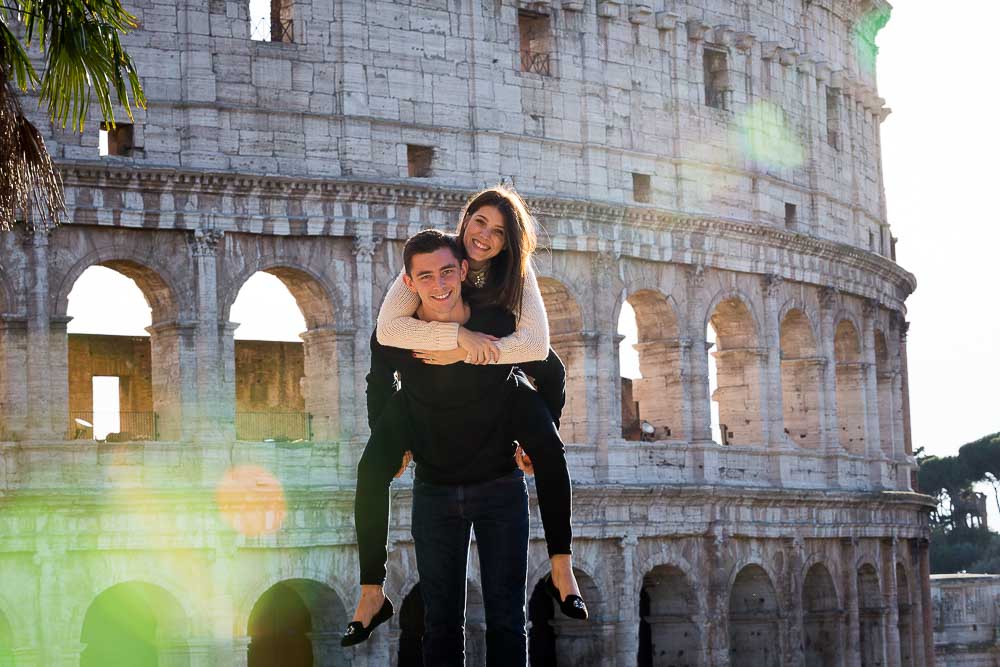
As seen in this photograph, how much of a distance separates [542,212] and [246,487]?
22.2 ft

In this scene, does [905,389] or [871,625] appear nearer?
[871,625]

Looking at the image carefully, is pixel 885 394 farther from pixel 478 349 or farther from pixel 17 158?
pixel 478 349

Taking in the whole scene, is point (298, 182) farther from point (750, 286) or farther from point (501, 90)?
point (750, 286)

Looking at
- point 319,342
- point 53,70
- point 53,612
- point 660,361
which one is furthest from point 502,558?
point 660,361

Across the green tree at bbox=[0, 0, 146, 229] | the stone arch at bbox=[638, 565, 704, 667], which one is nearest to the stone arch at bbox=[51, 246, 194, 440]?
the stone arch at bbox=[638, 565, 704, 667]

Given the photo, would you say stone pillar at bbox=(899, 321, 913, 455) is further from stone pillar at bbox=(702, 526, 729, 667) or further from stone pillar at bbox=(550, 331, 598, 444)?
stone pillar at bbox=(550, 331, 598, 444)

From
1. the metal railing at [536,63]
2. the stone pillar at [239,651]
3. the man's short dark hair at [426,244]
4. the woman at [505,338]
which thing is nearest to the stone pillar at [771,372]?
the metal railing at [536,63]

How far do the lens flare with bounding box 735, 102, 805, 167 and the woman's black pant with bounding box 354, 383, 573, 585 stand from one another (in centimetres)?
2893

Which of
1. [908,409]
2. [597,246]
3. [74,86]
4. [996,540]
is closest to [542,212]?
[597,246]

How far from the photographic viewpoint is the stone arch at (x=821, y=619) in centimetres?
3844

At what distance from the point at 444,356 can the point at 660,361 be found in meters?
27.4

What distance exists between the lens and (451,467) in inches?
357

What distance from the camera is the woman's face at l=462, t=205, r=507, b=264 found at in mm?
9336

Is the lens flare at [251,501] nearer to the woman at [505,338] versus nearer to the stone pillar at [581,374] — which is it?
the stone pillar at [581,374]
